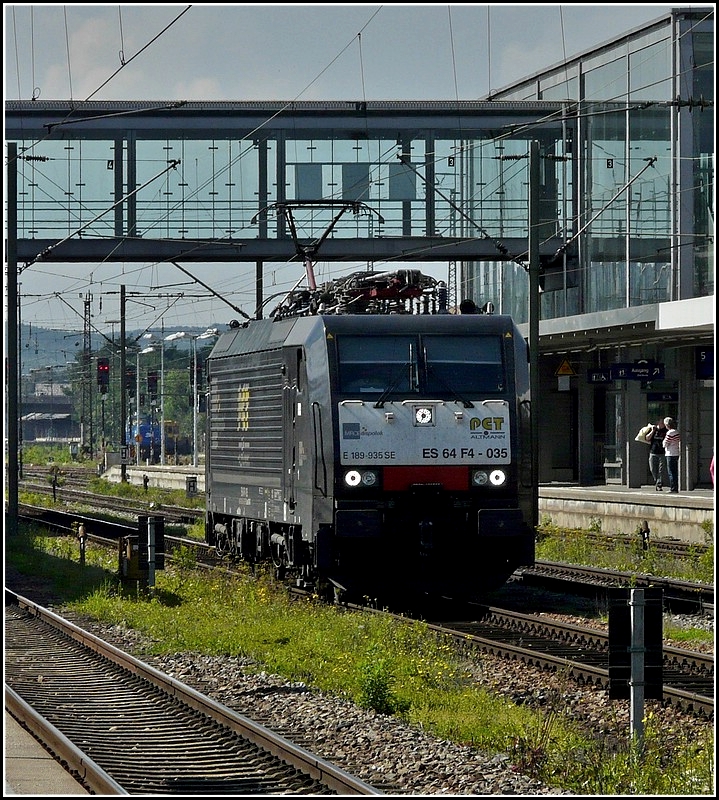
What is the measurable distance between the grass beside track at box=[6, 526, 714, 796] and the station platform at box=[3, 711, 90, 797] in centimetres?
259

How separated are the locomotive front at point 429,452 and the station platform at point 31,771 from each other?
6538mm

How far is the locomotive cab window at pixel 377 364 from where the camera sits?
1644 cm

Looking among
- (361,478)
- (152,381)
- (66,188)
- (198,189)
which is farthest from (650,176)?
(152,381)

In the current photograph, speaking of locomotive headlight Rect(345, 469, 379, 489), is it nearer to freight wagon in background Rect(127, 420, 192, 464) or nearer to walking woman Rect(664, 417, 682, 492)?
walking woman Rect(664, 417, 682, 492)

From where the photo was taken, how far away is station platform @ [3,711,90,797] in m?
8.39

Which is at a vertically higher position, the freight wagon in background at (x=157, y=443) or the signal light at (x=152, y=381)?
the signal light at (x=152, y=381)

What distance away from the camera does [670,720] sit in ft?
35.0

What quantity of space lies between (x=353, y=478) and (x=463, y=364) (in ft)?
6.31

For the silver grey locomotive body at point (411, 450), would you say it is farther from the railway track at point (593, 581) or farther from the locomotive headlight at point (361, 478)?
the railway track at point (593, 581)

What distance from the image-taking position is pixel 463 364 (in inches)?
661

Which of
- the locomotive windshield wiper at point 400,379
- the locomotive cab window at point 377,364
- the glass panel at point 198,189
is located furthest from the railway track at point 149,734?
the glass panel at point 198,189

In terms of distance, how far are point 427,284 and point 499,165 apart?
22.8m

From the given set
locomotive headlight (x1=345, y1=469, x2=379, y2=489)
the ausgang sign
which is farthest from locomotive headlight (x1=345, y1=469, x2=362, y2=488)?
the ausgang sign

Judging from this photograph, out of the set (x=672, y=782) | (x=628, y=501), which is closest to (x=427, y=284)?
(x=672, y=782)
